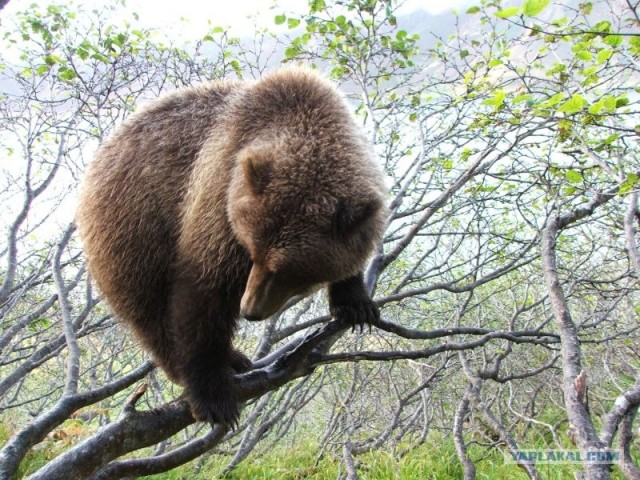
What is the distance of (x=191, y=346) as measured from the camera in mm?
2957

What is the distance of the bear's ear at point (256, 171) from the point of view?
2.55 metres

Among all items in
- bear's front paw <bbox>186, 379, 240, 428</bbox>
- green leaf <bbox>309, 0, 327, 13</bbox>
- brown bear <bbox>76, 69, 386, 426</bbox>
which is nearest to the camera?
brown bear <bbox>76, 69, 386, 426</bbox>

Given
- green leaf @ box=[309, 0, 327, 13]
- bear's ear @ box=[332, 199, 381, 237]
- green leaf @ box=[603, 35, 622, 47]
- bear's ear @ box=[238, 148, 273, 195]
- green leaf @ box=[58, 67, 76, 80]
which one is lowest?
bear's ear @ box=[332, 199, 381, 237]

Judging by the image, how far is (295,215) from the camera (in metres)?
2.56

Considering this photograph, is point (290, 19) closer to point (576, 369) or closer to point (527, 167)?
point (527, 167)

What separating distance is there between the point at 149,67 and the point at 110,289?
2.86 metres

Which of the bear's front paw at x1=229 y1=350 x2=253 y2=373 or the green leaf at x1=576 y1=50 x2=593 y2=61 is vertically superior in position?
the green leaf at x1=576 y1=50 x2=593 y2=61

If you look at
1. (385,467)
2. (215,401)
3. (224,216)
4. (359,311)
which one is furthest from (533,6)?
(385,467)

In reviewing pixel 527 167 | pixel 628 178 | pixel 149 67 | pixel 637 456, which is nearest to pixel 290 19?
pixel 149 67

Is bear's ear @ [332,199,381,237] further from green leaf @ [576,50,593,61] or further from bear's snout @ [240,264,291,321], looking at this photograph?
green leaf @ [576,50,593,61]

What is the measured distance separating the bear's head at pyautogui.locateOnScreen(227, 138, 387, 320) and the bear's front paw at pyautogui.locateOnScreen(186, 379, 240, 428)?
1.90ft

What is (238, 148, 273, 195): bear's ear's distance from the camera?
8.38 ft

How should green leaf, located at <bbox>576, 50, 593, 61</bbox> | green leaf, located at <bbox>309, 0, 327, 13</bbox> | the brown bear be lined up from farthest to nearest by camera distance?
green leaf, located at <bbox>309, 0, 327, 13</bbox> → green leaf, located at <bbox>576, 50, 593, 61</bbox> → the brown bear

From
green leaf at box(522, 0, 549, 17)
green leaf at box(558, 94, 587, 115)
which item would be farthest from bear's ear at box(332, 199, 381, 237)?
green leaf at box(522, 0, 549, 17)
